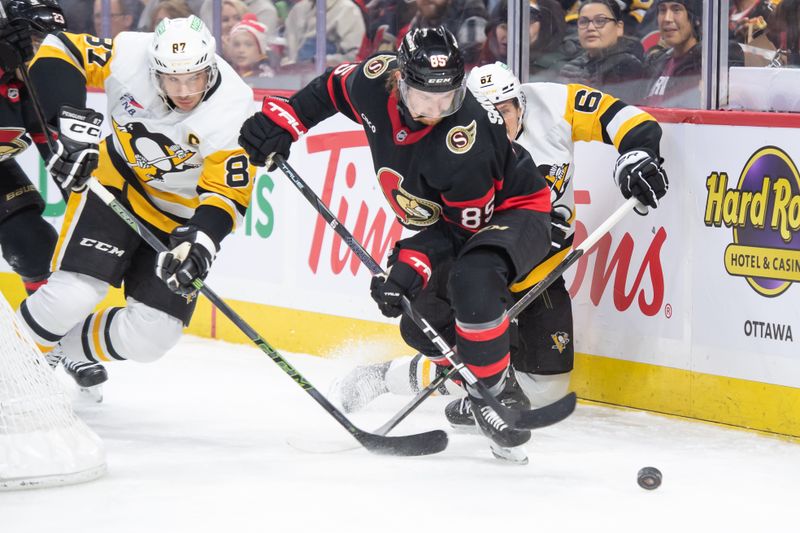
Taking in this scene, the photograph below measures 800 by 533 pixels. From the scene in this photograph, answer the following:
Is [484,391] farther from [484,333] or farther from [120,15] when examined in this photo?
[120,15]

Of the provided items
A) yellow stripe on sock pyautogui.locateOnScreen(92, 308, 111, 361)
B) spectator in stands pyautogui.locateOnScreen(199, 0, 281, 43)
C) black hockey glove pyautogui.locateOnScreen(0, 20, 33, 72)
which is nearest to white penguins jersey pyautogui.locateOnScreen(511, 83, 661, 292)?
yellow stripe on sock pyautogui.locateOnScreen(92, 308, 111, 361)

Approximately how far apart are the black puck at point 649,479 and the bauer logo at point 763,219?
2.77 feet

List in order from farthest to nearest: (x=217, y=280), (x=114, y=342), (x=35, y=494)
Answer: (x=217, y=280), (x=114, y=342), (x=35, y=494)

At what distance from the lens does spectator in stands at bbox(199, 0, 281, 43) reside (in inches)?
213

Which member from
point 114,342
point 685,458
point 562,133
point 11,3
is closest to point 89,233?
point 114,342

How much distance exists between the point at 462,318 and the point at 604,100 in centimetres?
106

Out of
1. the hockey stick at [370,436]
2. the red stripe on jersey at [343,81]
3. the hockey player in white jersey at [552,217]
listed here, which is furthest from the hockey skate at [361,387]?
the red stripe on jersey at [343,81]

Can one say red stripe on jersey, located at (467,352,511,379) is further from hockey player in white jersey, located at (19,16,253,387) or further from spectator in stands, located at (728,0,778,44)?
spectator in stands, located at (728,0,778,44)

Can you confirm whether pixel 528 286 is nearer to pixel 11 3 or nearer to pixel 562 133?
pixel 562 133

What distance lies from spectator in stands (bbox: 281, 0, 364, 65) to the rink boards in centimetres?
43

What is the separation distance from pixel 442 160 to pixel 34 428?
46.9 inches

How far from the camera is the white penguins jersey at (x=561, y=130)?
395cm

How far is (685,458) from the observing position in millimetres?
3537

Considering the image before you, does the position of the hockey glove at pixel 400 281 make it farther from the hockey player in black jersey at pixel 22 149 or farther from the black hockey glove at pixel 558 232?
the hockey player in black jersey at pixel 22 149
